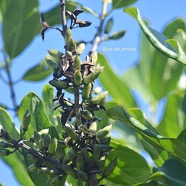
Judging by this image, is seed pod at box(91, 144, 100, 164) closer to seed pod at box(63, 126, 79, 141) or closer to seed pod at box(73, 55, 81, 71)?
seed pod at box(63, 126, 79, 141)

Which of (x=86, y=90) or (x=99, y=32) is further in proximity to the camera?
(x=99, y=32)

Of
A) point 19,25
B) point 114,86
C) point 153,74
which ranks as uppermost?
point 19,25

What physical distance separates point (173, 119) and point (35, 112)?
87 cm

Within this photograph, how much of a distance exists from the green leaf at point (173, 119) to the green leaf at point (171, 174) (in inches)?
36.2

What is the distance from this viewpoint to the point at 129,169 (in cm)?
180

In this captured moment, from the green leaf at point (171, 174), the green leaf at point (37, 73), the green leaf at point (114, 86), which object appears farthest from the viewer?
the green leaf at point (114, 86)

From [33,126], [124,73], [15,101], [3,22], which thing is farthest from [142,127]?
[124,73]

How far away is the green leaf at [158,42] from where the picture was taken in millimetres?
1521

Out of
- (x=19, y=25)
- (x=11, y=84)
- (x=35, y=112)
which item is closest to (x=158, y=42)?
(x=35, y=112)

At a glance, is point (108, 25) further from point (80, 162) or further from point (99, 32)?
point (80, 162)

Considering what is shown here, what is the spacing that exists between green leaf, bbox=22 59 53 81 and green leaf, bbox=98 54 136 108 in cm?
26

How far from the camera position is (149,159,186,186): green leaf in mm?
1419

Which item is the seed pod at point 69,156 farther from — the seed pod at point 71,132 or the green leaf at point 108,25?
the green leaf at point 108,25

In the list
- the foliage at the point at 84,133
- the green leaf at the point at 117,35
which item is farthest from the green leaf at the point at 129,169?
the green leaf at the point at 117,35
